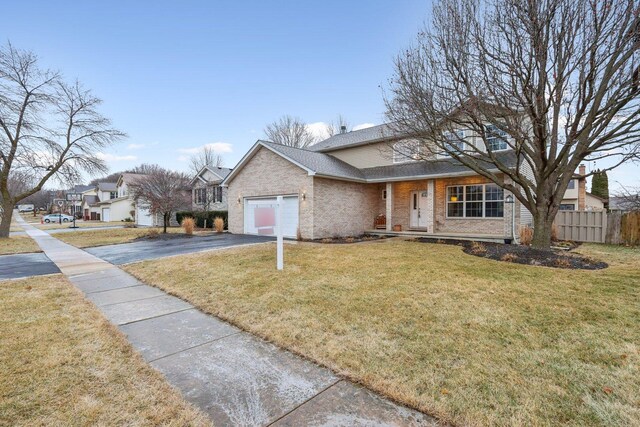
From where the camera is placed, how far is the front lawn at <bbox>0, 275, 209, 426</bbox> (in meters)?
2.40

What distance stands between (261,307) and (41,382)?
9.03ft

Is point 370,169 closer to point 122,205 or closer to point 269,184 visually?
point 269,184

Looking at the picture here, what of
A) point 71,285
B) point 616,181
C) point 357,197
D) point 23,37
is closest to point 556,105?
point 616,181

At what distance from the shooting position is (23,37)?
16.4 metres

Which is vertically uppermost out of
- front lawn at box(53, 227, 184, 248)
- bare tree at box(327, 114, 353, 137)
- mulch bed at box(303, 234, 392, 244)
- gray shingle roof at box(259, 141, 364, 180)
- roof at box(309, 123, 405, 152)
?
bare tree at box(327, 114, 353, 137)

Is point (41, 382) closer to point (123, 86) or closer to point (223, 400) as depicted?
point (223, 400)

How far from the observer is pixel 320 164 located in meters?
15.8

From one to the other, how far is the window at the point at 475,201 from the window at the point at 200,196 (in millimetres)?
22470

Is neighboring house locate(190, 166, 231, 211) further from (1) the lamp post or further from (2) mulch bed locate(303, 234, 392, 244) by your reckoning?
(1) the lamp post

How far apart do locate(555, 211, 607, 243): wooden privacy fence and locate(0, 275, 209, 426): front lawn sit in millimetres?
16843

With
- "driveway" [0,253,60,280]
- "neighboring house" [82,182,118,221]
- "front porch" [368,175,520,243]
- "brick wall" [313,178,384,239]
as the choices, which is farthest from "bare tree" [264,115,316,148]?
"driveway" [0,253,60,280]

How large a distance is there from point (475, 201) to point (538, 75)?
710 centimetres

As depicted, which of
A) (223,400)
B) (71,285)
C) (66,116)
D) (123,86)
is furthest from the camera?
(66,116)

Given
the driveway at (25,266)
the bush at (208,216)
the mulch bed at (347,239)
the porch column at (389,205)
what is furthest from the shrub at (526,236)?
the bush at (208,216)
